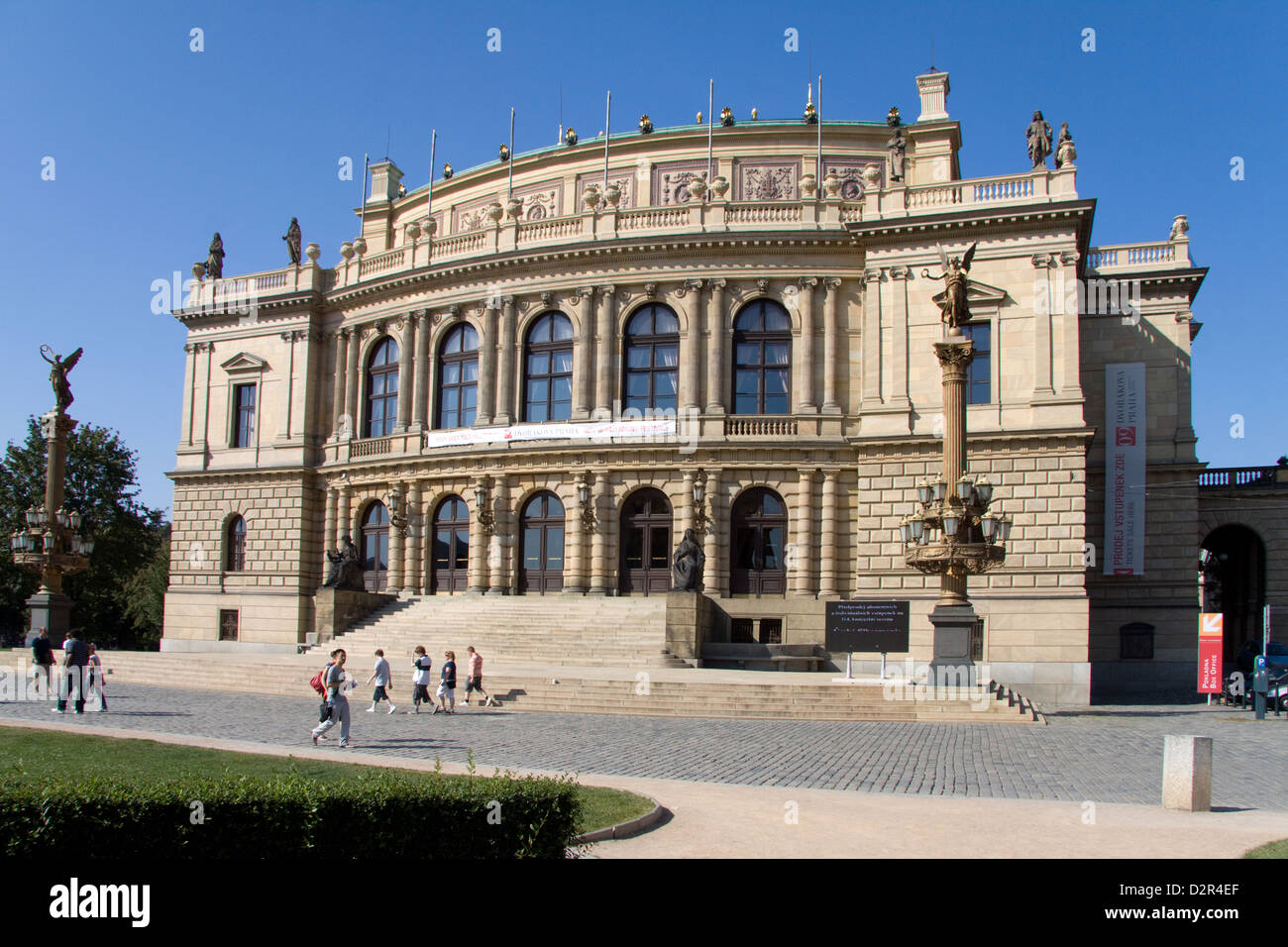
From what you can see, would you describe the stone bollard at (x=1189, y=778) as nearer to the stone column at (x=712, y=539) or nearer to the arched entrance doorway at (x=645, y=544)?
the stone column at (x=712, y=539)

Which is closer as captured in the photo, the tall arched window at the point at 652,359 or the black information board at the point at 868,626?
the black information board at the point at 868,626

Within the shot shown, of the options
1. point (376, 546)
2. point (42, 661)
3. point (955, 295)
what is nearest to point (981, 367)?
point (955, 295)

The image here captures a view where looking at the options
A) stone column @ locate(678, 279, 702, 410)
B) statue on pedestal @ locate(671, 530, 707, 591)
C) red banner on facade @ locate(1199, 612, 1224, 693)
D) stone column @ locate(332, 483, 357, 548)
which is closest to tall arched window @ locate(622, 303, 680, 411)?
stone column @ locate(678, 279, 702, 410)

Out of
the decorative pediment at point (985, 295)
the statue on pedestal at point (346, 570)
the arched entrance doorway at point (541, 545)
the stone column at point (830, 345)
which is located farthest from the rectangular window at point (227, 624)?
the decorative pediment at point (985, 295)

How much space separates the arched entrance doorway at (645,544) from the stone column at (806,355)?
20.8 feet

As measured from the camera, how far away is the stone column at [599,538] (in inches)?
1578

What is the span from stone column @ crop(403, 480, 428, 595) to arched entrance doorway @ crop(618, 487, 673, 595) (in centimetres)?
885

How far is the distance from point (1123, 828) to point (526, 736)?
1201cm

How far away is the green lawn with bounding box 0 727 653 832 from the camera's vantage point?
42.3 feet

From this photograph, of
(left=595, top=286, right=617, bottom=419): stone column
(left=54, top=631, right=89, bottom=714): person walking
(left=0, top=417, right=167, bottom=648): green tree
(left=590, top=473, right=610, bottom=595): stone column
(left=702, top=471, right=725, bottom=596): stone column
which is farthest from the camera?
(left=0, top=417, right=167, bottom=648): green tree

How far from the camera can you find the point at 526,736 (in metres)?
21.6

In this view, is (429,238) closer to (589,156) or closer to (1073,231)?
(589,156)

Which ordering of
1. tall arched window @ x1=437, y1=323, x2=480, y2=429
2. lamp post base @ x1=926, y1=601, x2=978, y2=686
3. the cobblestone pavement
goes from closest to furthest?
the cobblestone pavement < lamp post base @ x1=926, y1=601, x2=978, y2=686 < tall arched window @ x1=437, y1=323, x2=480, y2=429

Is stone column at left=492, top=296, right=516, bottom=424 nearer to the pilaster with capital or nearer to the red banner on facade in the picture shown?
the pilaster with capital
